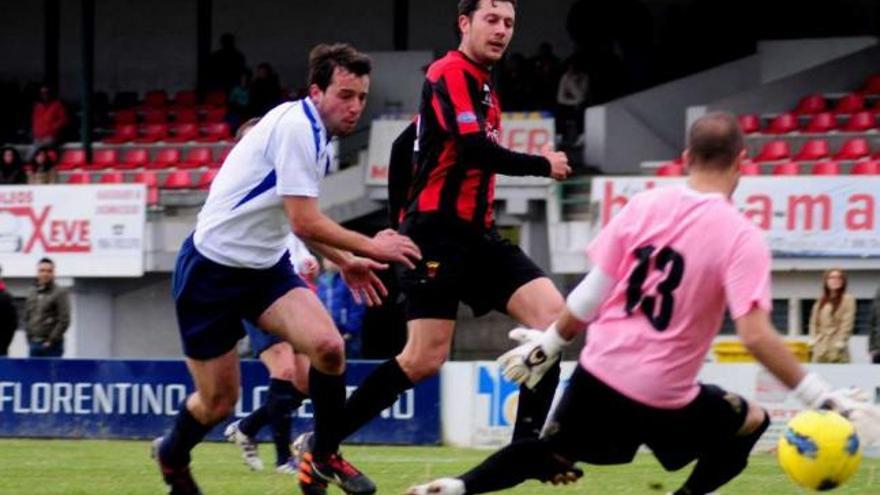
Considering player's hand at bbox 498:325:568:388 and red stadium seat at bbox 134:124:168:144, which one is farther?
red stadium seat at bbox 134:124:168:144

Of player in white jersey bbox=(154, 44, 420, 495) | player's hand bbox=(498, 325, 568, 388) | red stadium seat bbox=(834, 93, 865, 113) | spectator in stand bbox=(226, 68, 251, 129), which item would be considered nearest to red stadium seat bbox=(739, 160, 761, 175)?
red stadium seat bbox=(834, 93, 865, 113)

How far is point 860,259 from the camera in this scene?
22078mm

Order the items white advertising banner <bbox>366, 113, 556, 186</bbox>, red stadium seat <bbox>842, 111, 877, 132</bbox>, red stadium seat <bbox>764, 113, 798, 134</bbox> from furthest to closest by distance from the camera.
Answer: red stadium seat <bbox>764, 113, 798, 134</bbox>, white advertising banner <bbox>366, 113, 556, 186</bbox>, red stadium seat <bbox>842, 111, 877, 132</bbox>

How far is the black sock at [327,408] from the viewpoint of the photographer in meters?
9.45

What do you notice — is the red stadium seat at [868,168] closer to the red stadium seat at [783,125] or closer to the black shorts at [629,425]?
the red stadium seat at [783,125]

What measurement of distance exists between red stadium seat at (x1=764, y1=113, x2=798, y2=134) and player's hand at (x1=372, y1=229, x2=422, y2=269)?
16547 mm

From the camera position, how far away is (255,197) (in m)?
9.30

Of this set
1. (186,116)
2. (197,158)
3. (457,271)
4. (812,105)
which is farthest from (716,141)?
(186,116)

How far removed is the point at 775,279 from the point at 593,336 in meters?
15.7

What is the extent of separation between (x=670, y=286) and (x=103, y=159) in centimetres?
2228

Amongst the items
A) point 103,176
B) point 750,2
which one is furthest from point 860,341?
point 103,176

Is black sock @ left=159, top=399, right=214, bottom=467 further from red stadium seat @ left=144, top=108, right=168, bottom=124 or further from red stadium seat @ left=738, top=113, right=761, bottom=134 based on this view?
red stadium seat @ left=144, top=108, right=168, bottom=124

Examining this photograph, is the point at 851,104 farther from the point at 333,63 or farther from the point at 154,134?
the point at 333,63

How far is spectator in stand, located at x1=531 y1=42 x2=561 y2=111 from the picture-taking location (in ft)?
89.7
